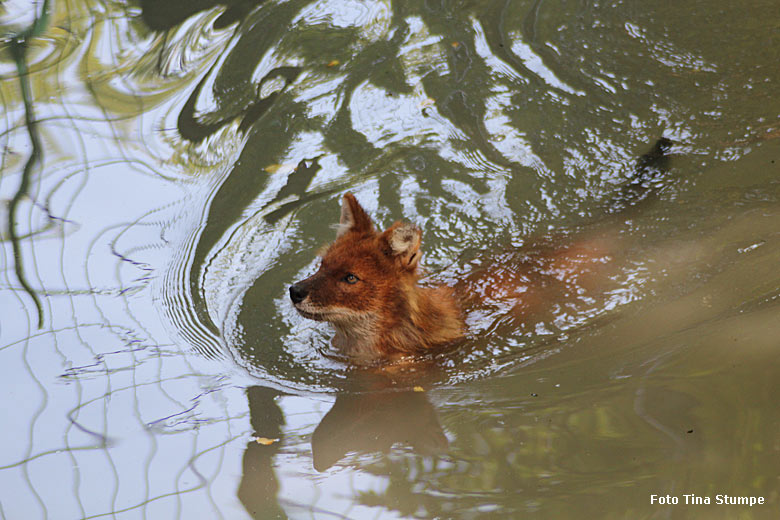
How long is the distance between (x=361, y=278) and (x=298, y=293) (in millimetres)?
456

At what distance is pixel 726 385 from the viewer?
3.95m

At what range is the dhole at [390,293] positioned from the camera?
486 cm

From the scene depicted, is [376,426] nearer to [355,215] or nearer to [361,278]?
[361,278]

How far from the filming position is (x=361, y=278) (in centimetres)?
493

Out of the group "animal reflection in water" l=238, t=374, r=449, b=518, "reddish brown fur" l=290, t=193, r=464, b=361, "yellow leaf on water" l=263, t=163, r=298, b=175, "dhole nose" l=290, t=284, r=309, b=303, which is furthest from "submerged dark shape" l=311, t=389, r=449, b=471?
"yellow leaf on water" l=263, t=163, r=298, b=175

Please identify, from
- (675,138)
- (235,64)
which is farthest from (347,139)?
(675,138)

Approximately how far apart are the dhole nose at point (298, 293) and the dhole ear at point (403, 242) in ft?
2.11

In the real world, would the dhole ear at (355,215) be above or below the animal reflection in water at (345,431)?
above

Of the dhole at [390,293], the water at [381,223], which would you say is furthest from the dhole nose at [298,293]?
the water at [381,223]

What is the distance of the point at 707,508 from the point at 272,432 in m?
2.28

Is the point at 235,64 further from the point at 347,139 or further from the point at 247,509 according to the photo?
the point at 247,509

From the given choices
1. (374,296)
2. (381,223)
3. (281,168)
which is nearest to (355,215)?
(374,296)

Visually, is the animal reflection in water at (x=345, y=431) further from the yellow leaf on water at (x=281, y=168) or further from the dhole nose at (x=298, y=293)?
the yellow leaf on water at (x=281, y=168)

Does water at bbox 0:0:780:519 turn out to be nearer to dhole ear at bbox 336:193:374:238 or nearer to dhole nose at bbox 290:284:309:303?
dhole nose at bbox 290:284:309:303
